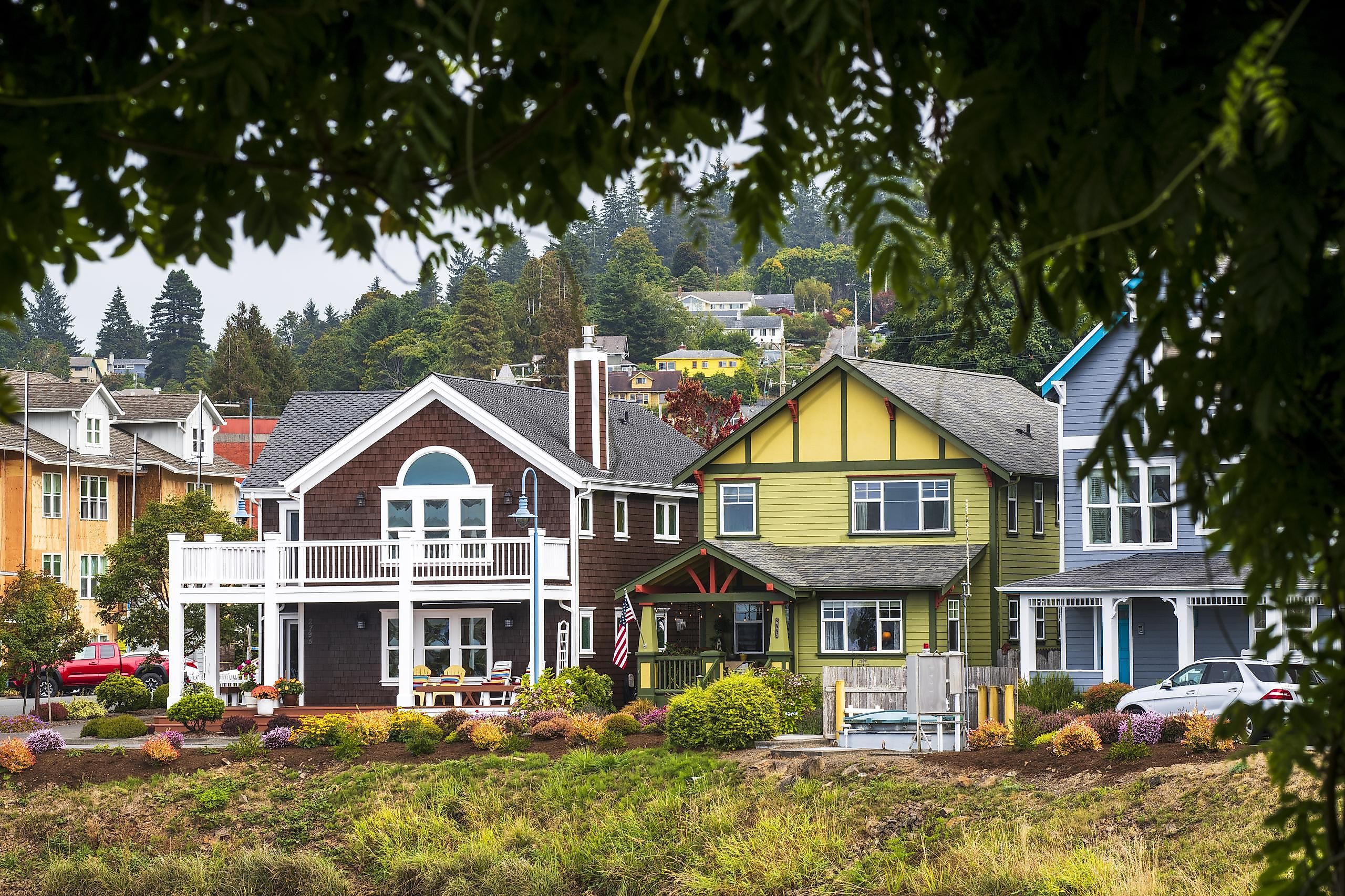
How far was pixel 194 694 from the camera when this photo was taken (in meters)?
29.5

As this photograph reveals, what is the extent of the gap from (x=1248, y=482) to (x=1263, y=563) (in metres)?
0.17

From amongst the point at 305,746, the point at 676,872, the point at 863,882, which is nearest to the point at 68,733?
the point at 305,746

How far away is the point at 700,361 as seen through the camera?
6245 inches

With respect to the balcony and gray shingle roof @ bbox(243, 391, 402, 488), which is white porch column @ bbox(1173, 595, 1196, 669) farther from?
gray shingle roof @ bbox(243, 391, 402, 488)

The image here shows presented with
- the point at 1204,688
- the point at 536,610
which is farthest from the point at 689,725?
the point at 1204,688

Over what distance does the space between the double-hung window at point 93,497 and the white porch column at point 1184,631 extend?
39984 millimetres

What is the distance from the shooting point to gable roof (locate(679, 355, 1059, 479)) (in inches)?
1298

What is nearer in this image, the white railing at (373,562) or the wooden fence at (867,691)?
the wooden fence at (867,691)

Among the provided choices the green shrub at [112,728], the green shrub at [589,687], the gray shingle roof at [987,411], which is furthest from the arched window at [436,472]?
the gray shingle roof at [987,411]

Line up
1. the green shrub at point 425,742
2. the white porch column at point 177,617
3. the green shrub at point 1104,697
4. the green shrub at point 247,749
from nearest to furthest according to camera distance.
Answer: the green shrub at point 425,742
the green shrub at point 247,749
the green shrub at point 1104,697
the white porch column at point 177,617

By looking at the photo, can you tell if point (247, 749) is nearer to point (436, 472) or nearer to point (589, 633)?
point (589, 633)

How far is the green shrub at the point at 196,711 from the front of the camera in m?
29.1

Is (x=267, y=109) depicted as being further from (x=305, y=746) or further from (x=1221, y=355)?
(x=305, y=746)

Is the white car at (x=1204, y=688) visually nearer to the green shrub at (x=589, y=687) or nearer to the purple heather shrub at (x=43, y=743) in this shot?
the green shrub at (x=589, y=687)
